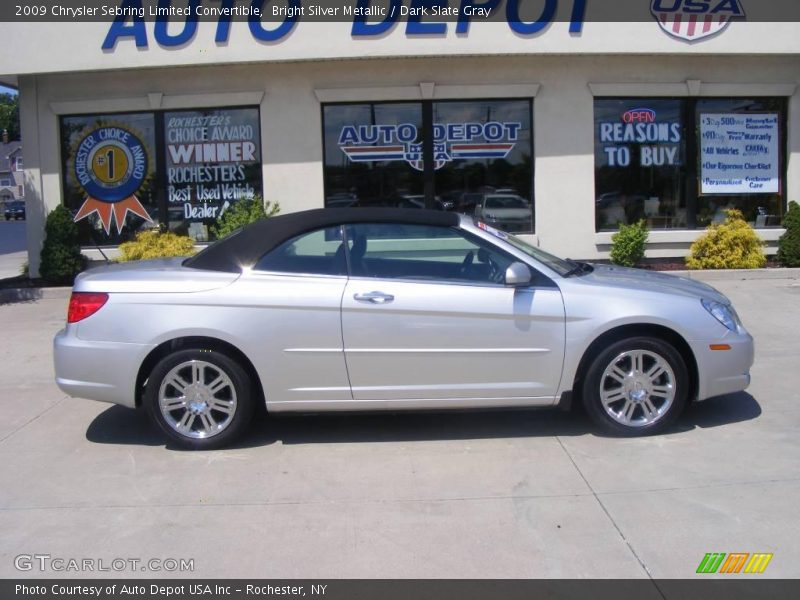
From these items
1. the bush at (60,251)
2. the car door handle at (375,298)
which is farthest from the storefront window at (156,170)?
the car door handle at (375,298)

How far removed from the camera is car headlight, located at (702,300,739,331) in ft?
18.7

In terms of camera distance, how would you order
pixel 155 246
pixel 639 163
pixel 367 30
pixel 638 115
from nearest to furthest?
1. pixel 367 30
2. pixel 155 246
3. pixel 638 115
4. pixel 639 163

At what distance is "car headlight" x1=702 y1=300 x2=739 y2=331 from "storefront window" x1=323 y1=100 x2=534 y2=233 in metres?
7.05

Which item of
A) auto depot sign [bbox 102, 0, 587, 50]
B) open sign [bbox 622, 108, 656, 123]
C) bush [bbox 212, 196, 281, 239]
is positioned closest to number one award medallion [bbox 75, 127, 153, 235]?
bush [bbox 212, 196, 281, 239]

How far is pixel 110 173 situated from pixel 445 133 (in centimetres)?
533

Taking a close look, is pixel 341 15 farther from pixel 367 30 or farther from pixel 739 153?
pixel 739 153

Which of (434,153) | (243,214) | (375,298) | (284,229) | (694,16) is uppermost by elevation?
(694,16)

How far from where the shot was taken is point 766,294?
10.9 meters

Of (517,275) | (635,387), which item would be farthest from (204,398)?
(635,387)

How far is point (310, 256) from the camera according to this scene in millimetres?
5707

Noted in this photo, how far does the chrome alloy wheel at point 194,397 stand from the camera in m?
5.51

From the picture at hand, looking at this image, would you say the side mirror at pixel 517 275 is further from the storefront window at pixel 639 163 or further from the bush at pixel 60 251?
the bush at pixel 60 251
